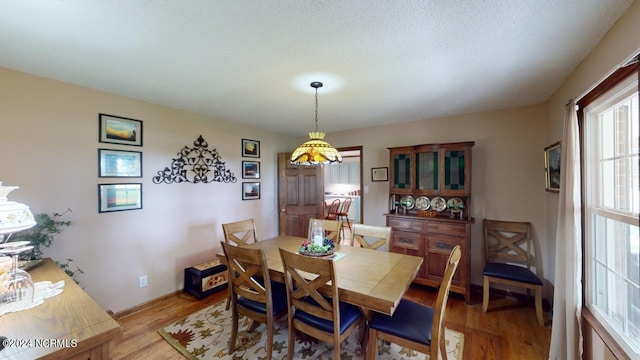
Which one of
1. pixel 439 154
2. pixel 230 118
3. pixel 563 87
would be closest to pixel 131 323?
pixel 230 118

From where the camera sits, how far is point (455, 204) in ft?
11.0

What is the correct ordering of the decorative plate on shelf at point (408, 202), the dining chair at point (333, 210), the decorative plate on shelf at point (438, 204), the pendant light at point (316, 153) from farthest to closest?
the dining chair at point (333, 210)
the decorative plate on shelf at point (408, 202)
the decorative plate on shelf at point (438, 204)
the pendant light at point (316, 153)

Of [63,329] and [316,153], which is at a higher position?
[316,153]

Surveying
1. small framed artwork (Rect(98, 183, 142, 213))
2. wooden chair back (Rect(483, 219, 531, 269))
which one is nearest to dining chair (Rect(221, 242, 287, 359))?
small framed artwork (Rect(98, 183, 142, 213))

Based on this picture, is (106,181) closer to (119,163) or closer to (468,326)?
(119,163)

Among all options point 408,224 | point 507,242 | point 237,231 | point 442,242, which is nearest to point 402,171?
point 408,224

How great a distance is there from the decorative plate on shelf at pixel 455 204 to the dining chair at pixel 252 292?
2538 mm

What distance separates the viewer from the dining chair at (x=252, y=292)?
5.98ft

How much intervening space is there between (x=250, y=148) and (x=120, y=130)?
1.75m

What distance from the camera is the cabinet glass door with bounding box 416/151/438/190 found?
3324 millimetres

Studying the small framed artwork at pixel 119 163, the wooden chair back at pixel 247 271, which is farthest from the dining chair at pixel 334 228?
the small framed artwork at pixel 119 163

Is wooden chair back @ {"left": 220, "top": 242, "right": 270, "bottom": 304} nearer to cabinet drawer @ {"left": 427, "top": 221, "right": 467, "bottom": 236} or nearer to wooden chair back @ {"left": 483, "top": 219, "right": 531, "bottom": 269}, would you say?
cabinet drawer @ {"left": 427, "top": 221, "right": 467, "bottom": 236}

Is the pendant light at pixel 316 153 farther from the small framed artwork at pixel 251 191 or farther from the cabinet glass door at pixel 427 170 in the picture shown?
the small framed artwork at pixel 251 191

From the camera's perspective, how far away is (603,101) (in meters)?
1.60
